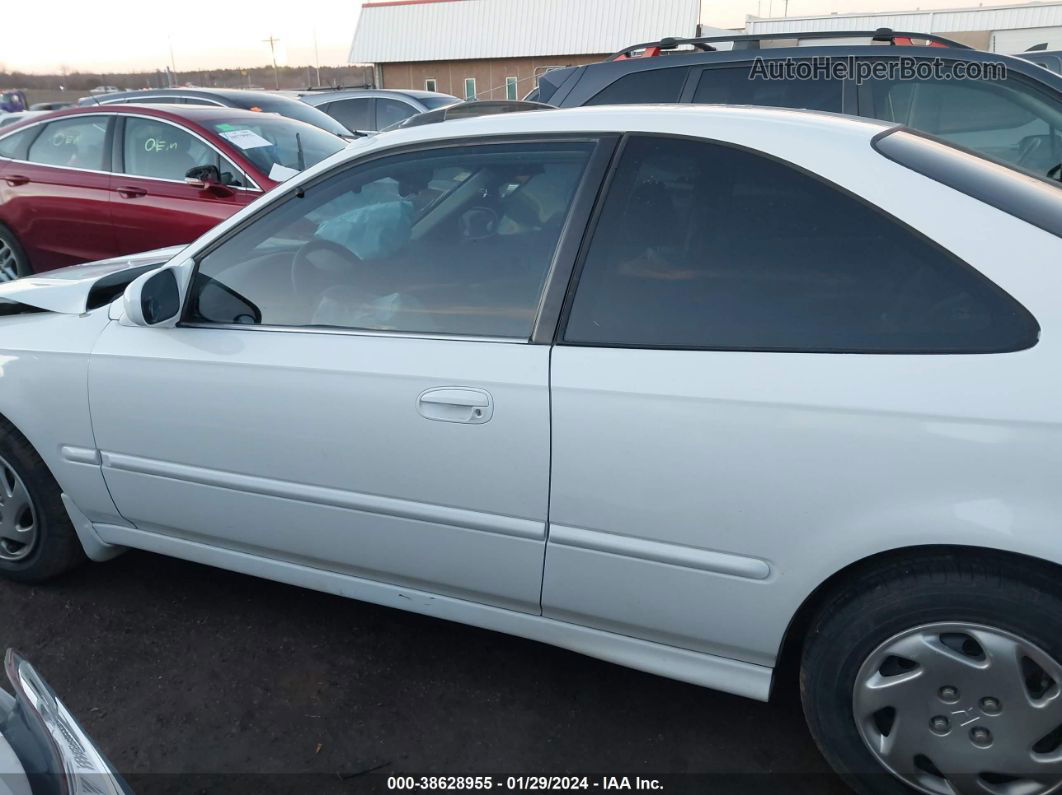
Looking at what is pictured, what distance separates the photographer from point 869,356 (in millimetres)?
1796

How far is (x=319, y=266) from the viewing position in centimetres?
255

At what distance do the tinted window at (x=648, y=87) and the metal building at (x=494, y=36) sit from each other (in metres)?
27.7

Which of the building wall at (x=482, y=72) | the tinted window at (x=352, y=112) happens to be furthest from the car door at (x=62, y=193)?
the building wall at (x=482, y=72)

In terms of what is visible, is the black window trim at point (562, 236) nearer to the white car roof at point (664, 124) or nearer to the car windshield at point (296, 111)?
the white car roof at point (664, 124)

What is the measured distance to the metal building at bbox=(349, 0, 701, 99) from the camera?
104 ft

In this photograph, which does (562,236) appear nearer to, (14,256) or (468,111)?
(468,111)

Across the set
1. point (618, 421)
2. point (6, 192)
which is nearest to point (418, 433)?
point (618, 421)

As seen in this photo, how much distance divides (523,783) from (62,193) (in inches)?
230

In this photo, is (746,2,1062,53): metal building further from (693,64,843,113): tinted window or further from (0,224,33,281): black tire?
(0,224,33,281): black tire

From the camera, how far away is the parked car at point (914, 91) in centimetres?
470

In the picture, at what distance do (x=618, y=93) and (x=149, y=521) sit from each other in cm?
399

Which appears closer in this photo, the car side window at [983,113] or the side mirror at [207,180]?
the car side window at [983,113]

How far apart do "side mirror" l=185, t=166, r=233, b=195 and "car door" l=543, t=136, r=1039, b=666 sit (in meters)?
4.22

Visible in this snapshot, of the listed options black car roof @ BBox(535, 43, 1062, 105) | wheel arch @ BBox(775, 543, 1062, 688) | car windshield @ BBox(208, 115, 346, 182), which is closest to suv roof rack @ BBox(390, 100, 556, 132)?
wheel arch @ BBox(775, 543, 1062, 688)
